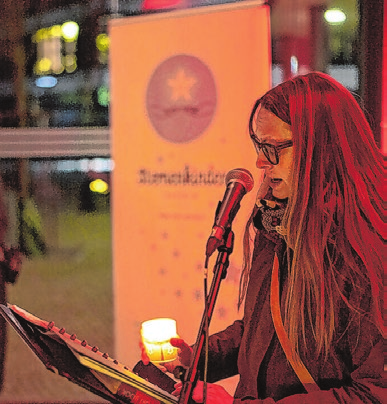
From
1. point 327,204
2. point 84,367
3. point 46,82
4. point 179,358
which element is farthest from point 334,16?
point 46,82

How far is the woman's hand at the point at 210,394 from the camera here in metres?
1.79

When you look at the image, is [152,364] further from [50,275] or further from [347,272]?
[50,275]

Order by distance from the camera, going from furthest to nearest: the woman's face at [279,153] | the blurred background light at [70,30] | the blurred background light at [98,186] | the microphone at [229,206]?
the blurred background light at [98,186] < the blurred background light at [70,30] < the woman's face at [279,153] < the microphone at [229,206]

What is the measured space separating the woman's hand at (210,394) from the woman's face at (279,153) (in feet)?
1.94

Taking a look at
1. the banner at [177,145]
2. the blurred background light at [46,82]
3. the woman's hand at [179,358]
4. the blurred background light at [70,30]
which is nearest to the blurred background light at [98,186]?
the blurred background light at [46,82]

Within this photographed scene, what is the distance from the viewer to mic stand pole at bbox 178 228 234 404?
1.64 m

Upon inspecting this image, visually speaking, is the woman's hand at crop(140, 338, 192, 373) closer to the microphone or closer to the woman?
the woman

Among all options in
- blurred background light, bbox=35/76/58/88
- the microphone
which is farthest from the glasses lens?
blurred background light, bbox=35/76/58/88

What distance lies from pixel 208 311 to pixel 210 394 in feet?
1.00

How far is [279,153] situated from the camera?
1.85m

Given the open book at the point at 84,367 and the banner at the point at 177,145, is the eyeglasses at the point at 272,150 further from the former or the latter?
the open book at the point at 84,367

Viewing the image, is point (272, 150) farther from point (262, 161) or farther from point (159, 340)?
point (159, 340)

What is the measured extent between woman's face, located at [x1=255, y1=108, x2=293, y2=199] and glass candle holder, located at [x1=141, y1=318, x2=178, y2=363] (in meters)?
0.58

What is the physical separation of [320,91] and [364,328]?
0.65m
